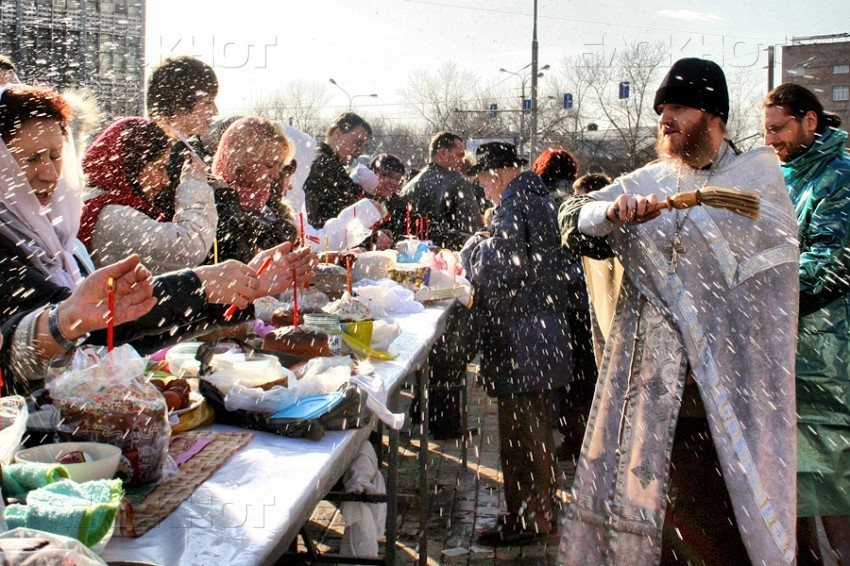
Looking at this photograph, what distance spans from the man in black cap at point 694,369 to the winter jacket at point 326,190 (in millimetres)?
3640

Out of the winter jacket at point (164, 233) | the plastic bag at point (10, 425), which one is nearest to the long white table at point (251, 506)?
the plastic bag at point (10, 425)

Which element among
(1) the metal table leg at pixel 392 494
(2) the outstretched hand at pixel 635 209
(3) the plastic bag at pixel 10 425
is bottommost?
(1) the metal table leg at pixel 392 494

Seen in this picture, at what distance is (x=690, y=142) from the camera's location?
2.71 m

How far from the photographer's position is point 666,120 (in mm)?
2725

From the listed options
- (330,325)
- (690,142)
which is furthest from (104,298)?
(690,142)

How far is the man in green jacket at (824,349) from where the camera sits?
2816 millimetres

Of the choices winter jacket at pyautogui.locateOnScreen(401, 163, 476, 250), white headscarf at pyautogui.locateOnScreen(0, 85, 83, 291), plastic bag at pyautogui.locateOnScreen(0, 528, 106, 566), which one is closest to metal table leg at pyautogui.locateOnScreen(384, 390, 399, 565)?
white headscarf at pyautogui.locateOnScreen(0, 85, 83, 291)

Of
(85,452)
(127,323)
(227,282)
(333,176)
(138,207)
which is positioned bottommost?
(85,452)

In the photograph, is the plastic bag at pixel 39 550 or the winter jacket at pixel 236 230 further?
the winter jacket at pixel 236 230

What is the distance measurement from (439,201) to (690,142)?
15.3ft

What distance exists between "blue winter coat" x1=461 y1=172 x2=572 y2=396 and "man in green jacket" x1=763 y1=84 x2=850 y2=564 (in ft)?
3.77

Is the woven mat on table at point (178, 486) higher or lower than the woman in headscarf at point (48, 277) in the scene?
lower

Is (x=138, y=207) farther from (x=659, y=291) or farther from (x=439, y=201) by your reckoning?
(x=439, y=201)

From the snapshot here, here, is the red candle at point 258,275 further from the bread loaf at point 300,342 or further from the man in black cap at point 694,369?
the man in black cap at point 694,369
